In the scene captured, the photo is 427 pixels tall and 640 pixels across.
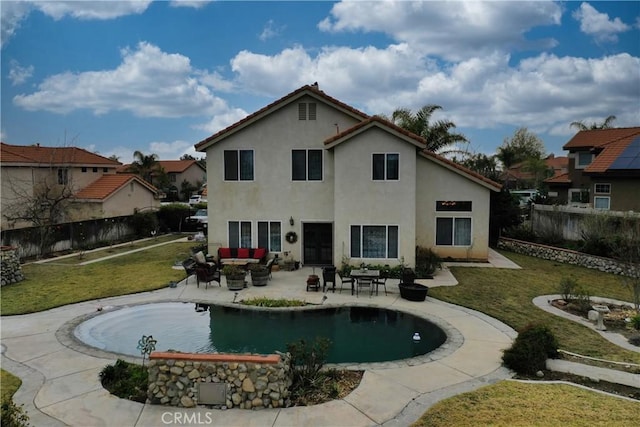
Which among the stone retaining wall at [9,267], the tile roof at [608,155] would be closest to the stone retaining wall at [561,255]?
the tile roof at [608,155]

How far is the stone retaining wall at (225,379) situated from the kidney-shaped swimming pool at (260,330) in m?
2.80

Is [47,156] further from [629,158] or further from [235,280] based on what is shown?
[629,158]

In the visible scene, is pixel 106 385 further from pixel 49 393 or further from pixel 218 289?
pixel 218 289

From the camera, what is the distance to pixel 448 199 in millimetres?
22781

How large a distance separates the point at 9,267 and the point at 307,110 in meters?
15.2

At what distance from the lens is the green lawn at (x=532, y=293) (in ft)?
39.6

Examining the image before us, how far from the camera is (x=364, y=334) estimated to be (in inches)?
526

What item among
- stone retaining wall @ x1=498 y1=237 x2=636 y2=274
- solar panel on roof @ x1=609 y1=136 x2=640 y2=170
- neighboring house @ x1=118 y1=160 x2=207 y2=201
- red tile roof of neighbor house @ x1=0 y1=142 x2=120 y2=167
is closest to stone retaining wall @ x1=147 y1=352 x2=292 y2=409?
stone retaining wall @ x1=498 y1=237 x2=636 y2=274

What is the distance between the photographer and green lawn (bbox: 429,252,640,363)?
12062 millimetres

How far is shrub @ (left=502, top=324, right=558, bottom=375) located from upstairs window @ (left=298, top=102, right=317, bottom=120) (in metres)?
14.5

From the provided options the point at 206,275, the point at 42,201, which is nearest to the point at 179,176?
the point at 42,201

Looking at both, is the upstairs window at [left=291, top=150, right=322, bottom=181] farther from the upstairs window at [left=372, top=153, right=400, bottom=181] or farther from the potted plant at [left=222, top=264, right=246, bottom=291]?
the potted plant at [left=222, top=264, right=246, bottom=291]

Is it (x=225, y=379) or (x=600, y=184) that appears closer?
(x=225, y=379)

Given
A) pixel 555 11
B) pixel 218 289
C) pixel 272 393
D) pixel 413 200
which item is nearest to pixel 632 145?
pixel 555 11
